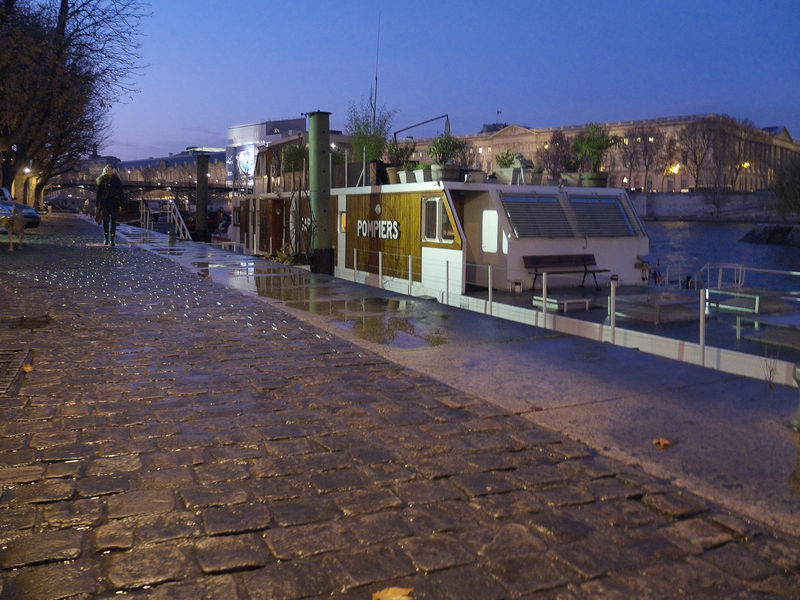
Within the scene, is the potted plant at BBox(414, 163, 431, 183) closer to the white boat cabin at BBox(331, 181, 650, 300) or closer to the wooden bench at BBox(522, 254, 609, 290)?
the white boat cabin at BBox(331, 181, 650, 300)

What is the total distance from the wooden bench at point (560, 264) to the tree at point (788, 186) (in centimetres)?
6459

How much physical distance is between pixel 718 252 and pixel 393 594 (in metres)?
63.8

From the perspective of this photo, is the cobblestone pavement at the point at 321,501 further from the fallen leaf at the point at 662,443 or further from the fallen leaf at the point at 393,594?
the fallen leaf at the point at 662,443

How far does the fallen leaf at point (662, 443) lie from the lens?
16.9 feet

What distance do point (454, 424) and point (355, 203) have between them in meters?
14.1

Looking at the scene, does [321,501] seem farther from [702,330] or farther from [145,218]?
[145,218]

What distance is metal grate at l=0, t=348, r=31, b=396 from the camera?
245 inches

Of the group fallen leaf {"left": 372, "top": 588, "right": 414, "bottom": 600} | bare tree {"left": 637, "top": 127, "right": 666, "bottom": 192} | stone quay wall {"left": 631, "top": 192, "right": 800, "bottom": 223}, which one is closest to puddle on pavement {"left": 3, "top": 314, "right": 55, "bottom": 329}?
fallen leaf {"left": 372, "top": 588, "right": 414, "bottom": 600}

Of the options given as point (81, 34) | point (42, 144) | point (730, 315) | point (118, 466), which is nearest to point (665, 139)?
point (42, 144)

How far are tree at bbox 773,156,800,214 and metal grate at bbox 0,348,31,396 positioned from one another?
74.6m

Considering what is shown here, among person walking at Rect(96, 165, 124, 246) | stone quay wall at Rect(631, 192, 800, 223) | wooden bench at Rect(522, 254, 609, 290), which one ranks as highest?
stone quay wall at Rect(631, 192, 800, 223)

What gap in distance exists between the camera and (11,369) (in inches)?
268

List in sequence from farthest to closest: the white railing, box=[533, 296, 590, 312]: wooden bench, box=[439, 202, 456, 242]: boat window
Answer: the white railing → box=[439, 202, 456, 242]: boat window → box=[533, 296, 590, 312]: wooden bench

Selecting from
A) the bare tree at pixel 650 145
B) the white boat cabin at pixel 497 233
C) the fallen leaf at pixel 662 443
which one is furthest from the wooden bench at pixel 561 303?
the bare tree at pixel 650 145
